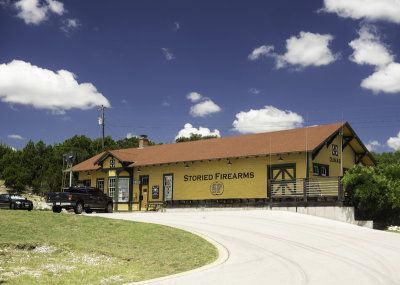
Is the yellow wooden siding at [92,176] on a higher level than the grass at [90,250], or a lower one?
higher

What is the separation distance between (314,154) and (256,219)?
9.06 metres

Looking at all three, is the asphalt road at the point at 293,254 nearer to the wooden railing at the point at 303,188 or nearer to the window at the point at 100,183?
the wooden railing at the point at 303,188

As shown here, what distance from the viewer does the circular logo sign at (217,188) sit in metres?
31.2

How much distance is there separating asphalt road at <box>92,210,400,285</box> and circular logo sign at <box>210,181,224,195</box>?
9.90 m

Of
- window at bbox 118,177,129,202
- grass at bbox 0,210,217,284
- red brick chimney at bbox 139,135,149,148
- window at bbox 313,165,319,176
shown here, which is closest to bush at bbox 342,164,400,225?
window at bbox 313,165,319,176

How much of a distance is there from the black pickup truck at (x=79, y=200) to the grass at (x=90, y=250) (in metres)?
6.23

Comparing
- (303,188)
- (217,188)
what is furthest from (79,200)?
(303,188)

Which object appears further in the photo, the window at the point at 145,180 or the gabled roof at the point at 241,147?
the window at the point at 145,180

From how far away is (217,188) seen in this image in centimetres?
3150

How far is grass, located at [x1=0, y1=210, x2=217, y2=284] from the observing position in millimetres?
10547

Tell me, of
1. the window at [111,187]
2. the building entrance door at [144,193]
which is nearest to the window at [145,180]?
the building entrance door at [144,193]

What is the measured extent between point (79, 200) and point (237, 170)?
35.5 ft

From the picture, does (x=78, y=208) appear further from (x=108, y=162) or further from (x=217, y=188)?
(x=108, y=162)

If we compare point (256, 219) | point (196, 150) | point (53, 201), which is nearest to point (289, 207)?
point (256, 219)
